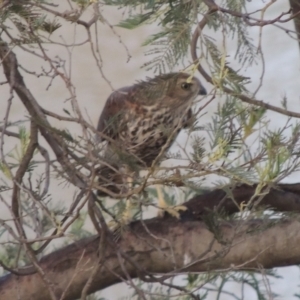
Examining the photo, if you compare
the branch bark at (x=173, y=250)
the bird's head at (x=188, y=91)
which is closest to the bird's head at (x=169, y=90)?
the bird's head at (x=188, y=91)

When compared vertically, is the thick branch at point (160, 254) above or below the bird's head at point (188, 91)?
below

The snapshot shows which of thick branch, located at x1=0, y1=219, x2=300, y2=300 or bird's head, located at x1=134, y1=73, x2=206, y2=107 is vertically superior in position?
bird's head, located at x1=134, y1=73, x2=206, y2=107

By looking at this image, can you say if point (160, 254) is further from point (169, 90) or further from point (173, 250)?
point (169, 90)

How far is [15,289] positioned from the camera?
1.13 meters

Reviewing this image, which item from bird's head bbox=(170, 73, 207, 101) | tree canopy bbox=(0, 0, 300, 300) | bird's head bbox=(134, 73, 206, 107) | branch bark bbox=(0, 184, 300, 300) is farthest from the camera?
bird's head bbox=(170, 73, 207, 101)

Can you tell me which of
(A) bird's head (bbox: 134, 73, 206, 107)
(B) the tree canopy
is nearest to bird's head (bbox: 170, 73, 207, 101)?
(A) bird's head (bbox: 134, 73, 206, 107)

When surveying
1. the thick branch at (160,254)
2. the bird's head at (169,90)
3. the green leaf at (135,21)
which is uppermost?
the green leaf at (135,21)

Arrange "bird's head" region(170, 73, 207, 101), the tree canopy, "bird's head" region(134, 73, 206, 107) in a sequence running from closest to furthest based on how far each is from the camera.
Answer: the tree canopy → "bird's head" region(134, 73, 206, 107) → "bird's head" region(170, 73, 207, 101)

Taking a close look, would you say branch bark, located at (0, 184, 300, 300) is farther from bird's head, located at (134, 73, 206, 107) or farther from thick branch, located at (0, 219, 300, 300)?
bird's head, located at (134, 73, 206, 107)

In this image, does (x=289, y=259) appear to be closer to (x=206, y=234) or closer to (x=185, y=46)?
(x=206, y=234)

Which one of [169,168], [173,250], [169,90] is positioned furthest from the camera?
[173,250]

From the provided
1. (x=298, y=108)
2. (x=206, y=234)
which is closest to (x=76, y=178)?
(x=206, y=234)

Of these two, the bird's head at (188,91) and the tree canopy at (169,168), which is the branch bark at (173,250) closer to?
the tree canopy at (169,168)

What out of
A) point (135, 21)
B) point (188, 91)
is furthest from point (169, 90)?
point (188, 91)
